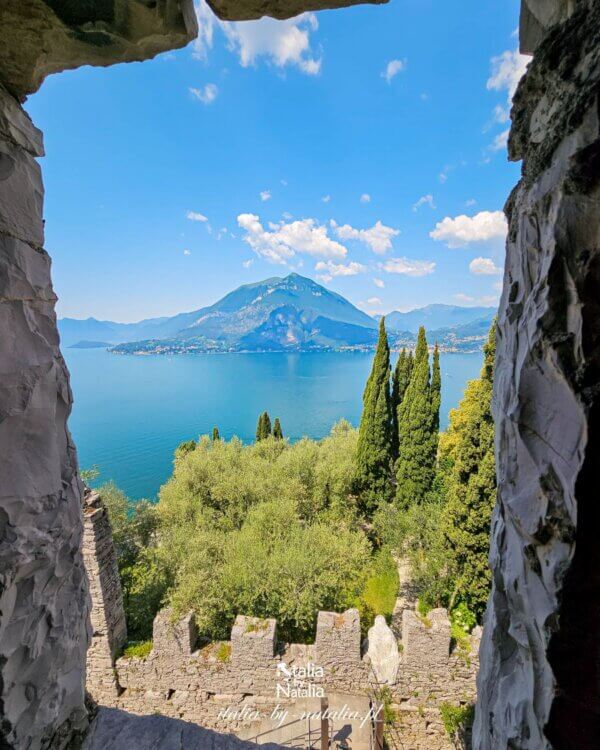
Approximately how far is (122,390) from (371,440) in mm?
74092

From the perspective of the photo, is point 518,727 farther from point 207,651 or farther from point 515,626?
point 207,651

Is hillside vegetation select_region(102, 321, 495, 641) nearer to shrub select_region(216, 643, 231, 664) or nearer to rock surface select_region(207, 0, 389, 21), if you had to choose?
shrub select_region(216, 643, 231, 664)

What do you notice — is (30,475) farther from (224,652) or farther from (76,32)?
(224,652)

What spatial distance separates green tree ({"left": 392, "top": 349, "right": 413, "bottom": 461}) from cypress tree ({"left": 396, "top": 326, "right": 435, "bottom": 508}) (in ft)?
5.06

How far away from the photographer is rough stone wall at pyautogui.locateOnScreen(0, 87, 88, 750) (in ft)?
7.05

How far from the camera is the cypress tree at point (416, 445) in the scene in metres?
14.2

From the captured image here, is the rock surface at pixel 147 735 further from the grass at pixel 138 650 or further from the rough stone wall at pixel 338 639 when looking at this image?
the grass at pixel 138 650

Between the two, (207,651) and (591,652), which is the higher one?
(591,652)

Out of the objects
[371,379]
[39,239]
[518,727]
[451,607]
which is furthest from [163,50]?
[371,379]

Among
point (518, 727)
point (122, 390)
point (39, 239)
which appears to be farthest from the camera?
point (122, 390)

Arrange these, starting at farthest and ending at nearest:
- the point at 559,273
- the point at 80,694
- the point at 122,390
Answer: the point at 122,390 → the point at 80,694 → the point at 559,273

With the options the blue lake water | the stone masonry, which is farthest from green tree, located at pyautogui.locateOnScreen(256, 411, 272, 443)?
the stone masonry

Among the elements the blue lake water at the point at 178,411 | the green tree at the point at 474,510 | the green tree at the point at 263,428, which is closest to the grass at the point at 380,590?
the green tree at the point at 474,510

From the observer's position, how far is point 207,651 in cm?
715
